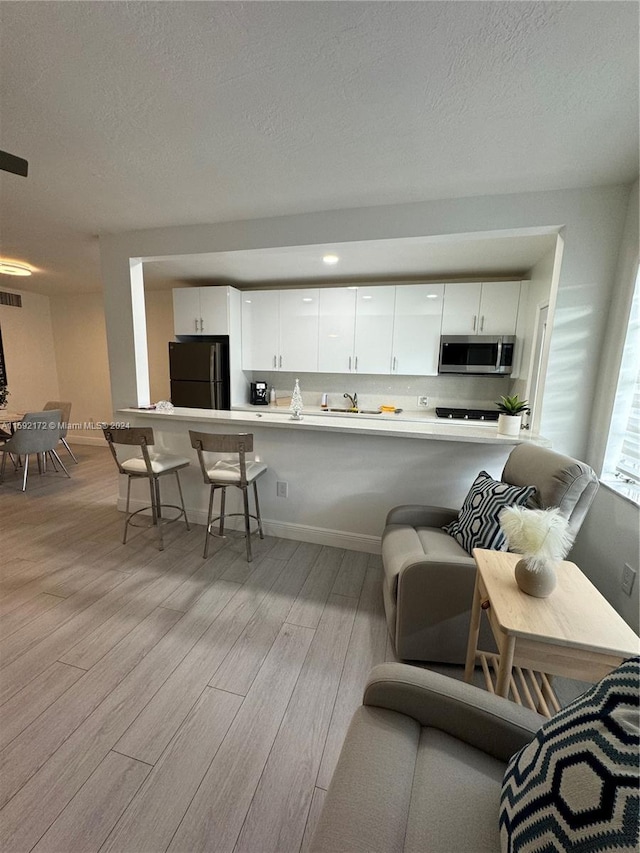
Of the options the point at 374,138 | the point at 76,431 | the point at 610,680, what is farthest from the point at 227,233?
the point at 76,431

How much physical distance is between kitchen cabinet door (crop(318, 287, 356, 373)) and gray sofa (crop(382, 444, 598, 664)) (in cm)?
277

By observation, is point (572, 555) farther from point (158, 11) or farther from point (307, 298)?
point (307, 298)

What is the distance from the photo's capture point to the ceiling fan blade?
1.45 metres

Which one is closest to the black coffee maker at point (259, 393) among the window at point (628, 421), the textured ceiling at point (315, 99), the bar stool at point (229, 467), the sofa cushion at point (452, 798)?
the bar stool at point (229, 467)

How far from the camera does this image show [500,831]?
0.69 meters

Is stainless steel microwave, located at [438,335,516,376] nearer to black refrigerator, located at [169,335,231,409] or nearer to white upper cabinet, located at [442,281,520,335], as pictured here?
white upper cabinet, located at [442,281,520,335]

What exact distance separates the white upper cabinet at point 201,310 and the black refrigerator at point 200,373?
173 mm

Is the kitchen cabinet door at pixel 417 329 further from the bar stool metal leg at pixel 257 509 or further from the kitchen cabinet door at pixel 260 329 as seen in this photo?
the bar stool metal leg at pixel 257 509

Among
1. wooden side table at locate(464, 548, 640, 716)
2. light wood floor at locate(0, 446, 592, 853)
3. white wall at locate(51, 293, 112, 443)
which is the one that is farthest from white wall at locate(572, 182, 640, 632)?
white wall at locate(51, 293, 112, 443)

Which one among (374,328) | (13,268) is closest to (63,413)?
(13,268)

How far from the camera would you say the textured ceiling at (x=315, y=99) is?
107cm

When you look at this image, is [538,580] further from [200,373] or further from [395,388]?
[200,373]

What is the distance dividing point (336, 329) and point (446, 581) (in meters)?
3.29

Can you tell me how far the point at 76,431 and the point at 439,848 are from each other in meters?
7.13
